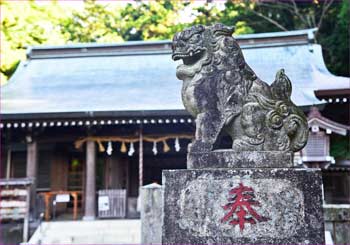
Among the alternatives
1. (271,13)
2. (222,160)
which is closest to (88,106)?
(222,160)

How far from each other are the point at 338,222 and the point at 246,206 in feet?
10.9

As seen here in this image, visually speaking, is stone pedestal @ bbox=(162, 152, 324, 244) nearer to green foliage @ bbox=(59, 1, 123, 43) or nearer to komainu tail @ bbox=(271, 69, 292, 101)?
komainu tail @ bbox=(271, 69, 292, 101)

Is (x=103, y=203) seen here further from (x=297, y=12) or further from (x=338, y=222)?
(x=297, y=12)

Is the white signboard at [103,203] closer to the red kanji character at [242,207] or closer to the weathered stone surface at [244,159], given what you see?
the weathered stone surface at [244,159]

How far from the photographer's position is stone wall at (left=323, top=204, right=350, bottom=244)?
5586 mm

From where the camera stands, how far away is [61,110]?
901cm

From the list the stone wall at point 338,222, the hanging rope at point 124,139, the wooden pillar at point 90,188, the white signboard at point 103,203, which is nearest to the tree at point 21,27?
the hanging rope at point 124,139

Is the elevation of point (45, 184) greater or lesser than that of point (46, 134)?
lesser

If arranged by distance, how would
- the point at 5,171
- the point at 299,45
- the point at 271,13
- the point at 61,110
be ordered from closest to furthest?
the point at 61,110 → the point at 5,171 → the point at 299,45 → the point at 271,13

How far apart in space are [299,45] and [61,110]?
886cm

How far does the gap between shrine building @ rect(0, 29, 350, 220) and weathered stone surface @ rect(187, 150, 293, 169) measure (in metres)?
4.89

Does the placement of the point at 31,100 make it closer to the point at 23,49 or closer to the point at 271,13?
the point at 23,49

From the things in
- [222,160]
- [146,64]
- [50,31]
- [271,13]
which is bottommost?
[222,160]

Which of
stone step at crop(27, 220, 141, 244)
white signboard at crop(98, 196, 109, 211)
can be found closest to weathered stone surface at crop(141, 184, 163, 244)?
stone step at crop(27, 220, 141, 244)
